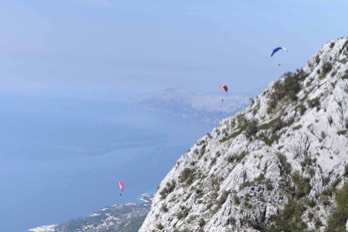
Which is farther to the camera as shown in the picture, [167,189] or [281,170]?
[167,189]

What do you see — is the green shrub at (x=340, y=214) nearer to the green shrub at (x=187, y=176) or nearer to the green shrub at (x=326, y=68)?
the green shrub at (x=326, y=68)

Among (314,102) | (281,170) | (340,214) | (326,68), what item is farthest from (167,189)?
(340,214)

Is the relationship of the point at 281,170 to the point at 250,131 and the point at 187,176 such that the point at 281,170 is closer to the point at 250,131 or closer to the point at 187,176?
the point at 250,131

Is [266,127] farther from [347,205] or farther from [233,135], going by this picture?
[347,205]

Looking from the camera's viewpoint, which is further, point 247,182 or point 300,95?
point 300,95

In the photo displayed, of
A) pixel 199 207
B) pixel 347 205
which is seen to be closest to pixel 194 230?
pixel 199 207

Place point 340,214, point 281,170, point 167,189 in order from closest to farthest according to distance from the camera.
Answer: point 340,214
point 281,170
point 167,189

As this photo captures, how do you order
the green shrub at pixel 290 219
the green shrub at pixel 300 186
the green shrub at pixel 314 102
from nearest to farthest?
the green shrub at pixel 290 219, the green shrub at pixel 300 186, the green shrub at pixel 314 102

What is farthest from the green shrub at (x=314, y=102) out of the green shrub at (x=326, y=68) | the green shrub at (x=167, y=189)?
the green shrub at (x=167, y=189)

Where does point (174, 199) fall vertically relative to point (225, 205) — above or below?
above
